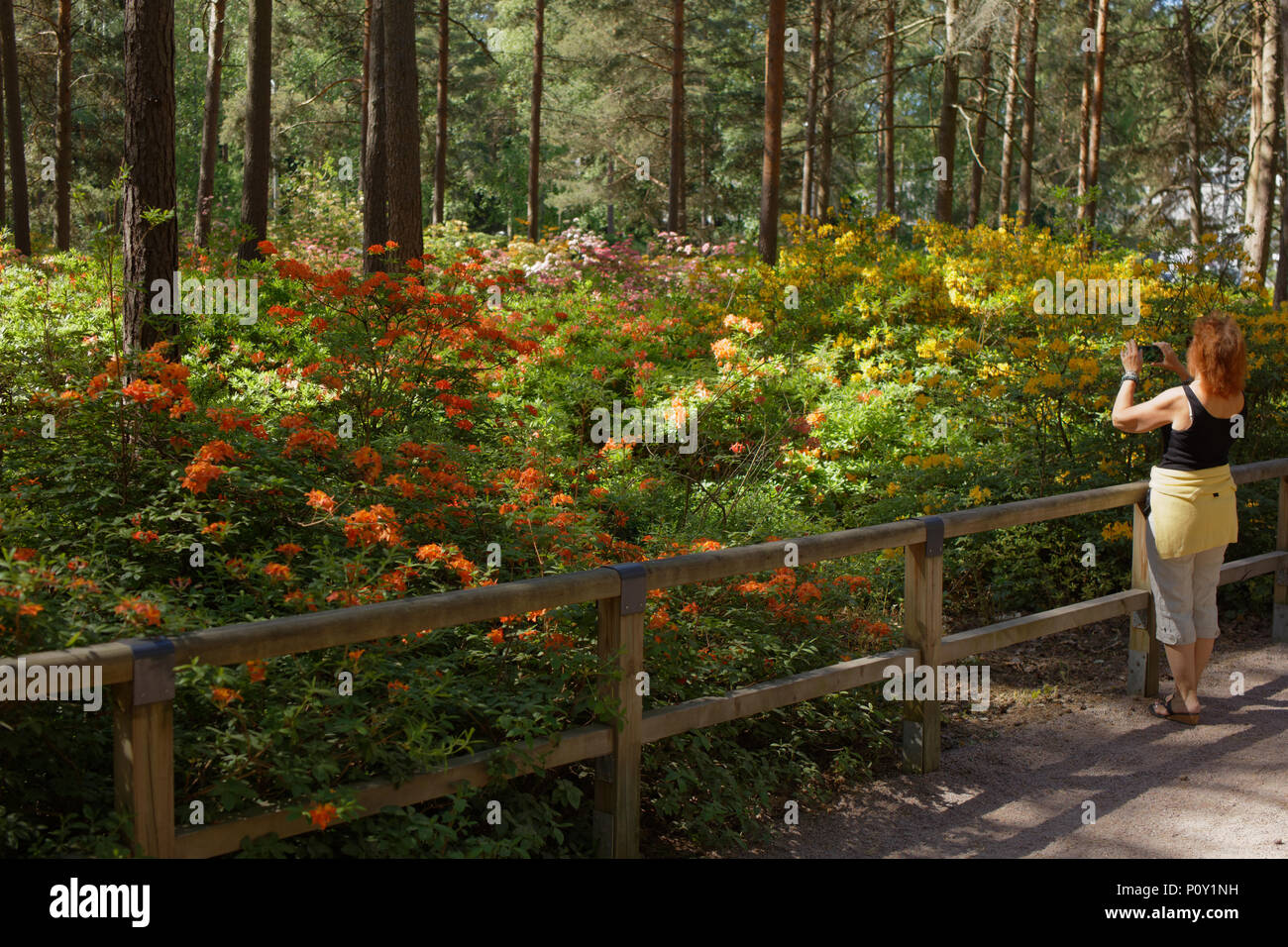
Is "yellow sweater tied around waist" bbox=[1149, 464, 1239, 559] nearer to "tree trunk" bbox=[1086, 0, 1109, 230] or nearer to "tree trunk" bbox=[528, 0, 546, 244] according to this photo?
"tree trunk" bbox=[1086, 0, 1109, 230]

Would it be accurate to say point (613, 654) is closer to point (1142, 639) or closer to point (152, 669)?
point (152, 669)

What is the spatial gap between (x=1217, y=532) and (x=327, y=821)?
4.50 m

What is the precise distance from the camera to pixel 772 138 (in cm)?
1777

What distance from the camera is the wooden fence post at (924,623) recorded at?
5105mm

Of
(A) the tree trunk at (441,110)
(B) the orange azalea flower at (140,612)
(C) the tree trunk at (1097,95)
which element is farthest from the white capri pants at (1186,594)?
(A) the tree trunk at (441,110)

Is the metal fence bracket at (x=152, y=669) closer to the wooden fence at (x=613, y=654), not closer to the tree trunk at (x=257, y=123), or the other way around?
the wooden fence at (x=613, y=654)

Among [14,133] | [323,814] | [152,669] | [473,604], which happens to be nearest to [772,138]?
[14,133]

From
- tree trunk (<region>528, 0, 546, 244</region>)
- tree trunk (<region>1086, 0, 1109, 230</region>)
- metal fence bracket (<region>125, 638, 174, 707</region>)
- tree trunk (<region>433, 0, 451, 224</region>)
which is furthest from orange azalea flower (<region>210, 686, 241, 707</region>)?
tree trunk (<region>528, 0, 546, 244</region>)

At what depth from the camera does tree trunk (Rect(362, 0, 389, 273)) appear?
1296 cm

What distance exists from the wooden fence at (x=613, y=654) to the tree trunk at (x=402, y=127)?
891 cm

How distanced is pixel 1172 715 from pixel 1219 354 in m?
1.91
